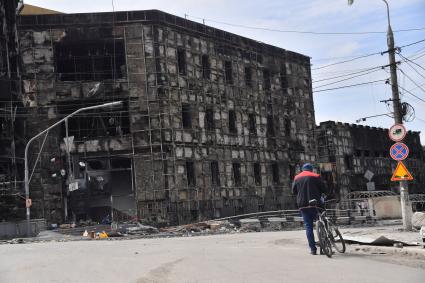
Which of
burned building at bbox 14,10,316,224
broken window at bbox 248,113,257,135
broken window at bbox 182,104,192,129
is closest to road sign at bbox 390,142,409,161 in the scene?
burned building at bbox 14,10,316,224

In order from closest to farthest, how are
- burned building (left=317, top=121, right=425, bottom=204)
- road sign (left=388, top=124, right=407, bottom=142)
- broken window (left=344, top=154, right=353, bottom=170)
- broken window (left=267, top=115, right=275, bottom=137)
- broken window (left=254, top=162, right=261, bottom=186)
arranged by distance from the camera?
road sign (left=388, top=124, right=407, bottom=142) → broken window (left=254, top=162, right=261, bottom=186) → broken window (left=267, top=115, right=275, bottom=137) → burned building (left=317, top=121, right=425, bottom=204) → broken window (left=344, top=154, right=353, bottom=170)

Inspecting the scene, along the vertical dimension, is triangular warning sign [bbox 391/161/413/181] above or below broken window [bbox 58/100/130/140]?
below

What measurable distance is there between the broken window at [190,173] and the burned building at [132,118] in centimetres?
11

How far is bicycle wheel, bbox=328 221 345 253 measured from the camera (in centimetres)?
1103

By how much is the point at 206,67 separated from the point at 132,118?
25.3 feet

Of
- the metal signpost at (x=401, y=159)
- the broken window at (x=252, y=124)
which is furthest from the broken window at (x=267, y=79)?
the metal signpost at (x=401, y=159)

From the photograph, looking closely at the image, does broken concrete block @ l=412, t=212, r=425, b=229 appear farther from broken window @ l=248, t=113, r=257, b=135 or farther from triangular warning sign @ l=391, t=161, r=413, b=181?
broken window @ l=248, t=113, r=257, b=135

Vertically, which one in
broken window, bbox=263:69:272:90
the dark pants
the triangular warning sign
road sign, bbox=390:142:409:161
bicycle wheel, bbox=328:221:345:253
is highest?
broken window, bbox=263:69:272:90

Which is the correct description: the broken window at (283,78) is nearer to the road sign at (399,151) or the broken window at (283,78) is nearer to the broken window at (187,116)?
the broken window at (187,116)

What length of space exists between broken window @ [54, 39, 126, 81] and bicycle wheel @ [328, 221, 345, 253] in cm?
2866

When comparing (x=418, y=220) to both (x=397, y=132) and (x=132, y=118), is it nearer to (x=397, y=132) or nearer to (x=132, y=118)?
(x=397, y=132)

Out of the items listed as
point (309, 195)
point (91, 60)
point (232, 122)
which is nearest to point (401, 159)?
point (309, 195)

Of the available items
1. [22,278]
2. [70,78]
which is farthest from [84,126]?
[22,278]

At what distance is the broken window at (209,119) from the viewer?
41.5 metres
